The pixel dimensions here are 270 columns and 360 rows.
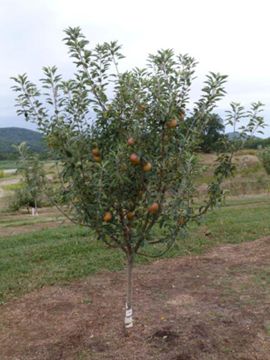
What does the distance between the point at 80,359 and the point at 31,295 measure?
7.43 feet

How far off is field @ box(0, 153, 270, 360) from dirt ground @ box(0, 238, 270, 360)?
1 cm

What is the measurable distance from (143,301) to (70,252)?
3.22 m

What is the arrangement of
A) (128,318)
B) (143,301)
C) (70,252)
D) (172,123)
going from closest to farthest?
(172,123)
(128,318)
(143,301)
(70,252)

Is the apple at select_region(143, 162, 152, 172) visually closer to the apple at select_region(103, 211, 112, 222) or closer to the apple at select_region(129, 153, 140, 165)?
the apple at select_region(129, 153, 140, 165)

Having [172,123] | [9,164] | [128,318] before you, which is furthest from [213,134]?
[9,164]

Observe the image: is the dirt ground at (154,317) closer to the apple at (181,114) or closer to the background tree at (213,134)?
the background tree at (213,134)

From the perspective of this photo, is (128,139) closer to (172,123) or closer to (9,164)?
(172,123)

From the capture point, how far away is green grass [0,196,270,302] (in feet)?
23.3

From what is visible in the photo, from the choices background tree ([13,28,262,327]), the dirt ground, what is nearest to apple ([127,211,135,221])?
background tree ([13,28,262,327])

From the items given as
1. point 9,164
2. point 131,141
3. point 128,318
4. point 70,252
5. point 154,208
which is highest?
point 9,164

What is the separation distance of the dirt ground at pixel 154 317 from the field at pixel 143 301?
0.01 m

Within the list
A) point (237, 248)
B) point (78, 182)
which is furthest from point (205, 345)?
point (237, 248)

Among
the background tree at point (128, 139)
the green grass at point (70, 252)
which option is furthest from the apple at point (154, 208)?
the green grass at point (70, 252)

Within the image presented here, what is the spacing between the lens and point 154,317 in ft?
17.5
